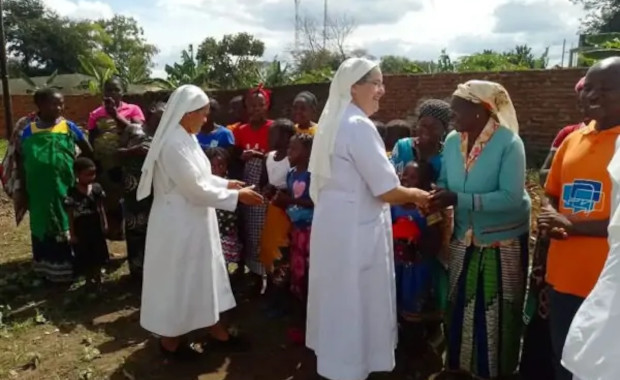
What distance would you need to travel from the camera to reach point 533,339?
10.7 feet

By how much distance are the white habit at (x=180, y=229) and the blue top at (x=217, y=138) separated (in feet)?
3.69

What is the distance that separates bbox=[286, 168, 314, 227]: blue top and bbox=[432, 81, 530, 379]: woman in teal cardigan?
101cm

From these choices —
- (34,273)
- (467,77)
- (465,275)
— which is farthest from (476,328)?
(467,77)

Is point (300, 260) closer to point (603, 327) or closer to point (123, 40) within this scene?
point (603, 327)

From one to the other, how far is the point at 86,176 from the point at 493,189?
361 cm

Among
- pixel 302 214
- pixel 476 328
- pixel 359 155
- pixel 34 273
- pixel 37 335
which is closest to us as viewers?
pixel 359 155

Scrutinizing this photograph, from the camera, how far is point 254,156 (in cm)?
476

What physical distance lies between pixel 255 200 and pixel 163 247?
666mm

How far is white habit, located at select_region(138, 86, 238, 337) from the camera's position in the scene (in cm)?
361

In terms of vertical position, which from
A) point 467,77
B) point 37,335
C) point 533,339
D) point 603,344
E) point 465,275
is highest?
point 467,77

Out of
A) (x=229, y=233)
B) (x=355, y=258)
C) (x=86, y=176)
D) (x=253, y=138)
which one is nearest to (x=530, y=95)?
(x=253, y=138)

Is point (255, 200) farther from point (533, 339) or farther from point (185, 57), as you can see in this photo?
point (185, 57)

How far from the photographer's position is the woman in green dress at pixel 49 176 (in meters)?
5.27

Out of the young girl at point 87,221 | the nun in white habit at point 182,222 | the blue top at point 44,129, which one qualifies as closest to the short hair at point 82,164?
the young girl at point 87,221
